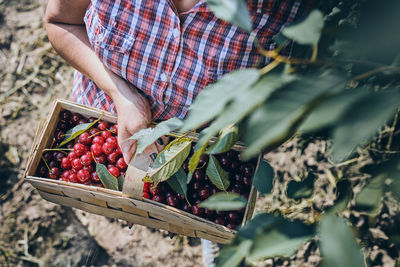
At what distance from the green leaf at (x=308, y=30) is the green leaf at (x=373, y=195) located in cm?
35

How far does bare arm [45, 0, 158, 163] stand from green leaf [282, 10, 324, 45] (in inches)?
29.1

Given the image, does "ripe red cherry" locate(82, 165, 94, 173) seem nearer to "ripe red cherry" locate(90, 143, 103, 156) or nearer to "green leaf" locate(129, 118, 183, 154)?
"ripe red cherry" locate(90, 143, 103, 156)

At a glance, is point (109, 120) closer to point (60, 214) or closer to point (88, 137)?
point (88, 137)

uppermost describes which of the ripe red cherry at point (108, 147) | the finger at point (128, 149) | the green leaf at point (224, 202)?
the green leaf at point (224, 202)

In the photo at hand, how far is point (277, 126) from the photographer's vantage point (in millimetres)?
357

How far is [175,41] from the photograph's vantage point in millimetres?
1025

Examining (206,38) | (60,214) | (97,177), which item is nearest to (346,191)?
(206,38)

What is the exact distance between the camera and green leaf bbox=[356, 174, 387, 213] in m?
0.63

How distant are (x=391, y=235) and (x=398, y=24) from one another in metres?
0.56

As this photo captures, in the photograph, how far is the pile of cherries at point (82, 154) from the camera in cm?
119

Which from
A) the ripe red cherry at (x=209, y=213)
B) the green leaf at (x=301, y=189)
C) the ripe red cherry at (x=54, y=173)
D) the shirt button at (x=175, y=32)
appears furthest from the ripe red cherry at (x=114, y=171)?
the green leaf at (x=301, y=189)

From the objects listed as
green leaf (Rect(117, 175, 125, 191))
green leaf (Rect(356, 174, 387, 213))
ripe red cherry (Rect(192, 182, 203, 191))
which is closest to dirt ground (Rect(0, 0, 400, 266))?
ripe red cherry (Rect(192, 182, 203, 191))

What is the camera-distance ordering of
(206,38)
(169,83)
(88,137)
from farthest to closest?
(88,137)
(169,83)
(206,38)

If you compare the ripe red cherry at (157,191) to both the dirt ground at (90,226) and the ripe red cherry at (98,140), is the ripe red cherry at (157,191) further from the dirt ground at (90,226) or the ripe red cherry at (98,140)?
the dirt ground at (90,226)
